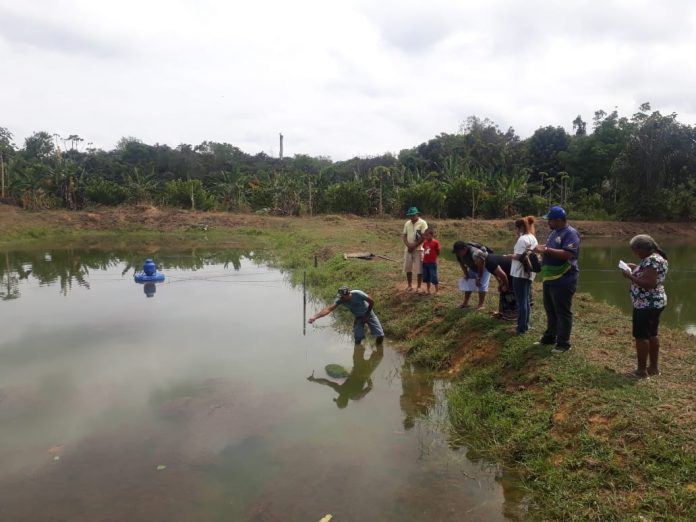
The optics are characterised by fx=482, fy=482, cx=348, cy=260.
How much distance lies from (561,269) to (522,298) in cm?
90

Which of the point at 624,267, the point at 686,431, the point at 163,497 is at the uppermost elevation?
the point at 624,267

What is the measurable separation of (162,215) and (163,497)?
2621 cm

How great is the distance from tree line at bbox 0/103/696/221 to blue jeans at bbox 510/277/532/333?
22558mm

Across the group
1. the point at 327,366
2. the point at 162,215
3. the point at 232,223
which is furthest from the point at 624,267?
the point at 162,215

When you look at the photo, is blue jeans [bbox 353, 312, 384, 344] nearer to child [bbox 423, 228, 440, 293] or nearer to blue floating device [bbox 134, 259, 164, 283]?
child [bbox 423, 228, 440, 293]

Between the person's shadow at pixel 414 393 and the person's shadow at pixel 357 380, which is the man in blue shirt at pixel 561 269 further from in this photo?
the person's shadow at pixel 357 380

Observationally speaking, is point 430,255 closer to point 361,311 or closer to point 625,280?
point 361,311

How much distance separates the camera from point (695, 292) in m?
11.2

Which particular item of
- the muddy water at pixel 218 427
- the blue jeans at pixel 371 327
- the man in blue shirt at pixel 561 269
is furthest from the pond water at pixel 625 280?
the muddy water at pixel 218 427

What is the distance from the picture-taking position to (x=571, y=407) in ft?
14.5

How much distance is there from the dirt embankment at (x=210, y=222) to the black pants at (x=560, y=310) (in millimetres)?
20549

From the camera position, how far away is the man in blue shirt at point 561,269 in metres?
5.08

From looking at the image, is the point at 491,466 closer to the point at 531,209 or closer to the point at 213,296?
the point at 213,296

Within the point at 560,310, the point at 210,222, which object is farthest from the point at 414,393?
the point at 210,222
